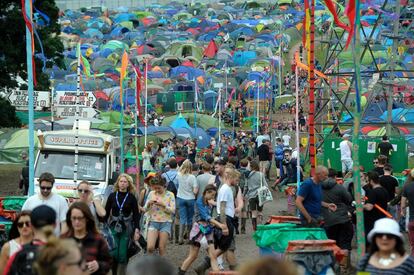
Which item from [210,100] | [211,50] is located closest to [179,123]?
[210,100]

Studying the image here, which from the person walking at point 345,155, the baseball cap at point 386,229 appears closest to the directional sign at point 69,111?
the person walking at point 345,155

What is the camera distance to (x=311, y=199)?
13.4m

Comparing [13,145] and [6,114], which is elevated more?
[6,114]

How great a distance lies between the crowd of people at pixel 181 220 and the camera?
7461 mm

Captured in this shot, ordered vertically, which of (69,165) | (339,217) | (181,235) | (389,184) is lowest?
(181,235)

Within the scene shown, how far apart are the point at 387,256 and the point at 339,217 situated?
258 inches

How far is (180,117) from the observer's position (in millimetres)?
50281

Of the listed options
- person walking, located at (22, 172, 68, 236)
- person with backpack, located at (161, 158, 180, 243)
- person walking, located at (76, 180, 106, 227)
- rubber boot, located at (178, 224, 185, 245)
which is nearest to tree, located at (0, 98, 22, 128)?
person with backpack, located at (161, 158, 180, 243)

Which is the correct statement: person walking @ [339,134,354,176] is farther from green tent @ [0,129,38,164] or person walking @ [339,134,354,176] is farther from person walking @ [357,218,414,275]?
green tent @ [0,129,38,164]

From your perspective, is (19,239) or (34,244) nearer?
(34,244)

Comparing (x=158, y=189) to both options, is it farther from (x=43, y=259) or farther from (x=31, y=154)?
(x=43, y=259)

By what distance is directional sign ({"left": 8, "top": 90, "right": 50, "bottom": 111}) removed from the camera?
28969 millimetres

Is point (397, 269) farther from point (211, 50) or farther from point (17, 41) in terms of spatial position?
point (211, 50)

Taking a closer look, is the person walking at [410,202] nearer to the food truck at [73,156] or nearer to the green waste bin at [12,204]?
the green waste bin at [12,204]
